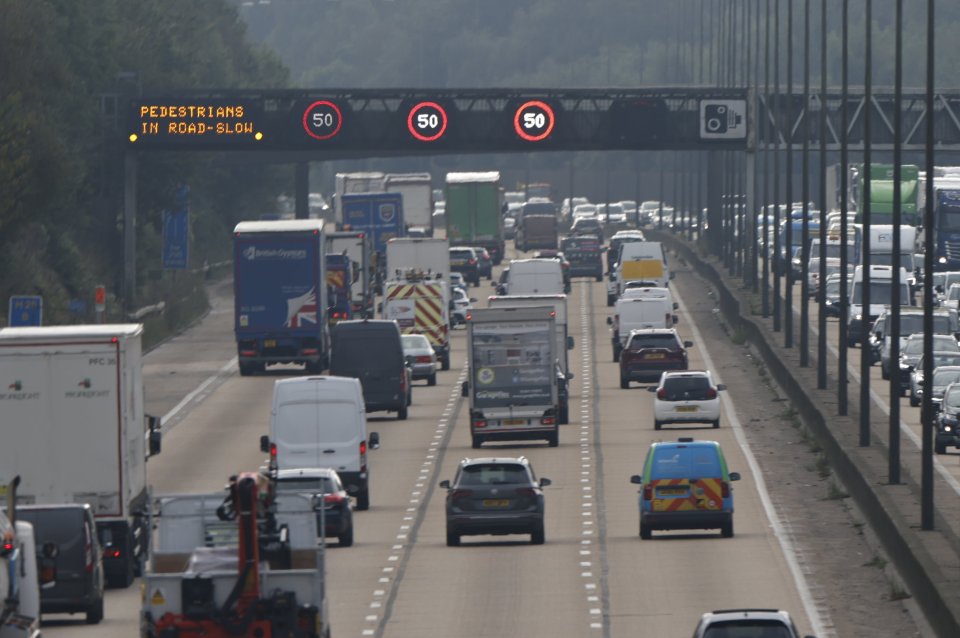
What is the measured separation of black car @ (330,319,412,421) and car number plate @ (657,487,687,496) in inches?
805

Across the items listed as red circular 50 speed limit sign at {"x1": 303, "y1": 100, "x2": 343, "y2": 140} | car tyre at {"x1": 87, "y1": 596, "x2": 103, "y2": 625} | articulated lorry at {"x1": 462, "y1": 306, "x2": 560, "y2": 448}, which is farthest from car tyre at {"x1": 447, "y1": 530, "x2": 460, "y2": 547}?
red circular 50 speed limit sign at {"x1": 303, "y1": 100, "x2": 343, "y2": 140}

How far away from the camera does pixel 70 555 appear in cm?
2794

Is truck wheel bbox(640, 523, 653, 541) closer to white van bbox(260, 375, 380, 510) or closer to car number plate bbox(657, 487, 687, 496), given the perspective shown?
car number plate bbox(657, 487, 687, 496)

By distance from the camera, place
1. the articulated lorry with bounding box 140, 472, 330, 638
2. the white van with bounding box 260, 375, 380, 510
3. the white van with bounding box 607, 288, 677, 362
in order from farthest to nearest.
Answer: the white van with bounding box 607, 288, 677, 362
the white van with bounding box 260, 375, 380, 510
the articulated lorry with bounding box 140, 472, 330, 638

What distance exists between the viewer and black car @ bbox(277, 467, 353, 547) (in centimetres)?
3475

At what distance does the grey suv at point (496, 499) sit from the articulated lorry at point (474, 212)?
253 ft

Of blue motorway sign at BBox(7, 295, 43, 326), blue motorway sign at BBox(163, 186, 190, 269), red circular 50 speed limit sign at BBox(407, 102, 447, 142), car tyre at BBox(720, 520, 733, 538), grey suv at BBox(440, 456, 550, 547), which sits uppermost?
red circular 50 speed limit sign at BBox(407, 102, 447, 142)

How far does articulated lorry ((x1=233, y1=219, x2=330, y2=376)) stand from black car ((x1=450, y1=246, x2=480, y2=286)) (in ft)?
129

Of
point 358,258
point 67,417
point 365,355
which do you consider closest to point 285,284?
point 365,355

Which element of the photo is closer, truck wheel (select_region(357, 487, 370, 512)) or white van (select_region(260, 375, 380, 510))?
white van (select_region(260, 375, 380, 510))

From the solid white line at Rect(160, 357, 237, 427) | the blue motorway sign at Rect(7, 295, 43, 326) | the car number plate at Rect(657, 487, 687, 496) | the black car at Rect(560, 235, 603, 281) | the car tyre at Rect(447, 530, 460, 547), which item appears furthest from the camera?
the black car at Rect(560, 235, 603, 281)

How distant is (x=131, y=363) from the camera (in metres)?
31.6

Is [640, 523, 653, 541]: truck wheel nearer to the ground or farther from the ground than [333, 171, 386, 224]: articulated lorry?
nearer to the ground

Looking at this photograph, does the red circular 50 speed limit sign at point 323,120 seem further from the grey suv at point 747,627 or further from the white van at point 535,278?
the grey suv at point 747,627
